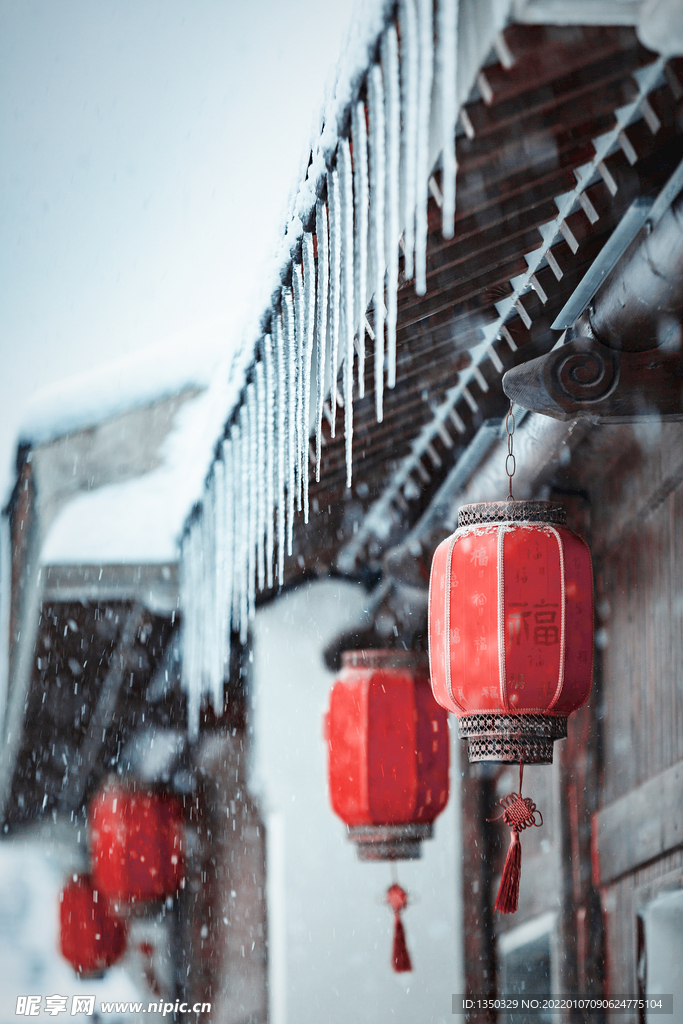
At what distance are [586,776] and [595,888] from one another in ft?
1.19

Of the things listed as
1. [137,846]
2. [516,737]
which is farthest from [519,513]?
[137,846]

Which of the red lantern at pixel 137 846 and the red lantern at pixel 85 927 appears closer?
the red lantern at pixel 137 846

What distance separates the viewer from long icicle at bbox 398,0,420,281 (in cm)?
141

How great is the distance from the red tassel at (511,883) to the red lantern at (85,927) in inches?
165

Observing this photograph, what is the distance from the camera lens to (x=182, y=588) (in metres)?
4.38

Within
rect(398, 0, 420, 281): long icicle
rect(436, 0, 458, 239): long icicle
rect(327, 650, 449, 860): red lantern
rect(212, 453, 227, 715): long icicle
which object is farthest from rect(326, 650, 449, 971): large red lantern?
rect(436, 0, 458, 239): long icicle

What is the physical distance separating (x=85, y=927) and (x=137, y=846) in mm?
1270

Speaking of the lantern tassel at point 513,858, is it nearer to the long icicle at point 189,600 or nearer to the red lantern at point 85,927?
the long icicle at point 189,600

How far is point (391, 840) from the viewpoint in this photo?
3.39 m

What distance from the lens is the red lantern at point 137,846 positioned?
4836mm

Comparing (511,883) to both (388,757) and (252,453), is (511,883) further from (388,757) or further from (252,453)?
(252,453)

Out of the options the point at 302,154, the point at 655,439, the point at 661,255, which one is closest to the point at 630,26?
the point at 661,255

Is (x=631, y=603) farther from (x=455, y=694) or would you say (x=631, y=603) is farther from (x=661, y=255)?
(x=661, y=255)

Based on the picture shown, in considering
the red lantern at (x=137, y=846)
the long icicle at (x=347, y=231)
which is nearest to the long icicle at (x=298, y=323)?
the long icicle at (x=347, y=231)
